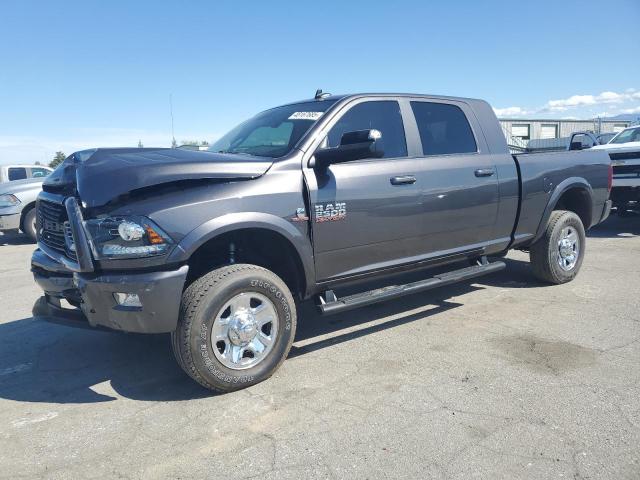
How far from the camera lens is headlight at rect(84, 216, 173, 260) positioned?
2.99m

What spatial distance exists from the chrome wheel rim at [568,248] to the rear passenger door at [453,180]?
130cm

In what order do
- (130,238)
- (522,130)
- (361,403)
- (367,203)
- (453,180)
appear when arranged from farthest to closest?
(522,130), (453,180), (367,203), (361,403), (130,238)

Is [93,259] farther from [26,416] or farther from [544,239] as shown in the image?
[544,239]

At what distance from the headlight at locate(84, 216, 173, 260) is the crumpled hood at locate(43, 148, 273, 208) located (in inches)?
6.0

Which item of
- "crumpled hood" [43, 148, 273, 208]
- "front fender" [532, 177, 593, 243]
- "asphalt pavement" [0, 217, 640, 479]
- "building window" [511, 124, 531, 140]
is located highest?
"building window" [511, 124, 531, 140]

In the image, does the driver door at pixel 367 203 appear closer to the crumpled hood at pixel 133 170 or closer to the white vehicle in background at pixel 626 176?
the crumpled hood at pixel 133 170

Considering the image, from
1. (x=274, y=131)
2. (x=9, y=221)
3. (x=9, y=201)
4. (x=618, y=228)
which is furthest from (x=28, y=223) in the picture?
(x=618, y=228)

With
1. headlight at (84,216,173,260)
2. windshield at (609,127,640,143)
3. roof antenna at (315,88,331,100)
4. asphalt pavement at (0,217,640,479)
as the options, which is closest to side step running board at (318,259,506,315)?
asphalt pavement at (0,217,640,479)

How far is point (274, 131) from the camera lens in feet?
13.8

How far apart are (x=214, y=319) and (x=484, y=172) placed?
2945 mm

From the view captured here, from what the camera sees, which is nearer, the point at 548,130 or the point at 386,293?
the point at 386,293

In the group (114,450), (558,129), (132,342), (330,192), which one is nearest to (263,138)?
(330,192)

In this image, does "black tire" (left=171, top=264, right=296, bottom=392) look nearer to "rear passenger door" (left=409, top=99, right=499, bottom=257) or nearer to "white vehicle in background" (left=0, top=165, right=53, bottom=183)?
"rear passenger door" (left=409, top=99, right=499, bottom=257)

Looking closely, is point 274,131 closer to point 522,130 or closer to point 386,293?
point 386,293
